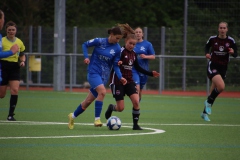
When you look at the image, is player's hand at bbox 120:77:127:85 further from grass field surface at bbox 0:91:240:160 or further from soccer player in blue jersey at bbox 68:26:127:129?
grass field surface at bbox 0:91:240:160

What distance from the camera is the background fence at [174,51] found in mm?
27891

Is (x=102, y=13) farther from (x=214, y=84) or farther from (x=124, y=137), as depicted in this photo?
(x=124, y=137)

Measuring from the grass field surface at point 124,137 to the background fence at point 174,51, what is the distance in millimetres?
8958

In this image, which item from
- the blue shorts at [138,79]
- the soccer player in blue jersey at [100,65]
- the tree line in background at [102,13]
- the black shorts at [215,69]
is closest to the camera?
the soccer player in blue jersey at [100,65]

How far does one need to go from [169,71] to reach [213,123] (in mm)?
13751

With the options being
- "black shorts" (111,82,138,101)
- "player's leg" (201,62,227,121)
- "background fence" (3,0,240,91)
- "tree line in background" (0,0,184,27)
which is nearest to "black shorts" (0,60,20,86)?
"black shorts" (111,82,138,101)

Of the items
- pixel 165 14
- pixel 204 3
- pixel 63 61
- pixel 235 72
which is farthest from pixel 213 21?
pixel 165 14

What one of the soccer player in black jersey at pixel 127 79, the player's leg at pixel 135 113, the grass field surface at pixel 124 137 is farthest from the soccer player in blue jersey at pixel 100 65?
the player's leg at pixel 135 113

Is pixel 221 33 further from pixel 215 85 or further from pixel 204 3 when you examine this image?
pixel 204 3

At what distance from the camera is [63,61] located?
28.0 meters

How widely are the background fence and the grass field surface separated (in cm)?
896

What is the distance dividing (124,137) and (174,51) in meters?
17.8

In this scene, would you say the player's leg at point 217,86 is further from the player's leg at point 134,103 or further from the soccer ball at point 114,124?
the soccer ball at point 114,124

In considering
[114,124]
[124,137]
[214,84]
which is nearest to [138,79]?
[214,84]
